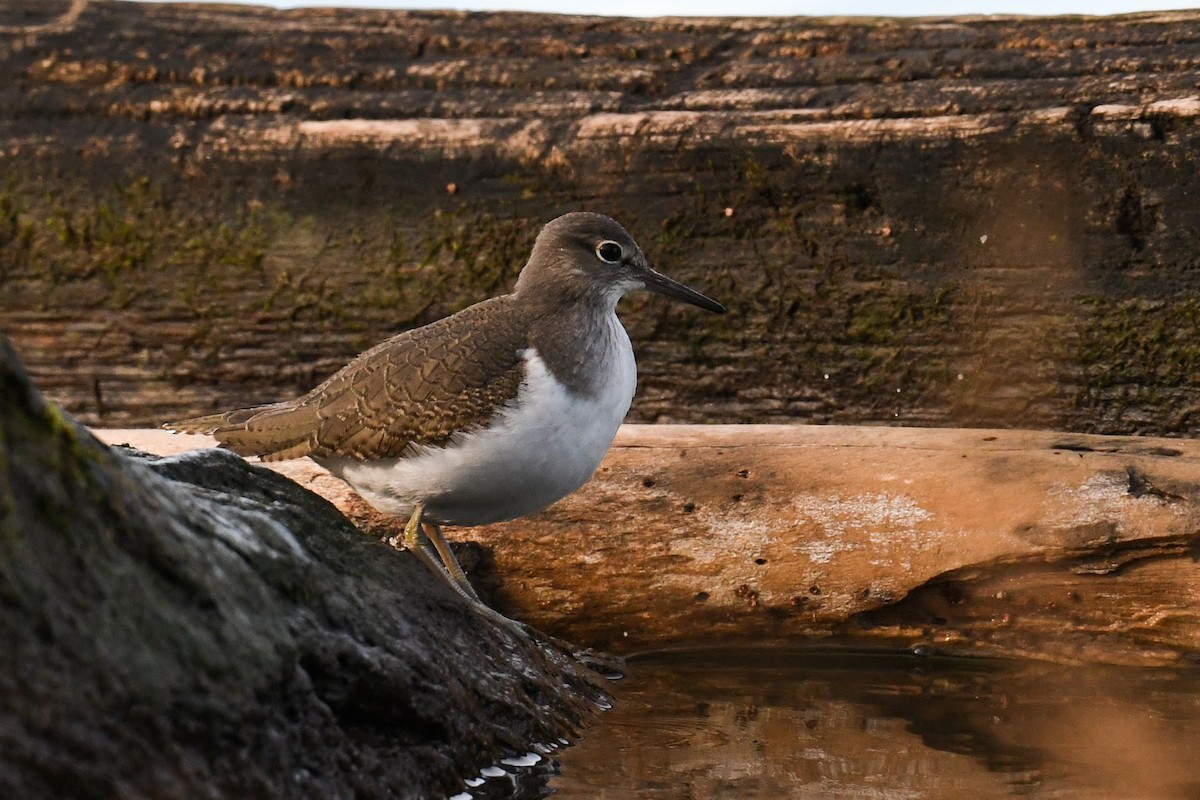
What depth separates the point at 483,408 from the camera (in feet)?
15.0

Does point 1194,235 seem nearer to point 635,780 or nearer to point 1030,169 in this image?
point 1030,169

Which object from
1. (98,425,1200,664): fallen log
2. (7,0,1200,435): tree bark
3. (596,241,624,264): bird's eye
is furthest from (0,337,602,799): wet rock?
(7,0,1200,435): tree bark

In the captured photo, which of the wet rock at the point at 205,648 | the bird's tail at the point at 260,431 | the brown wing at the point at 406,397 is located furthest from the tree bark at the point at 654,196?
the wet rock at the point at 205,648

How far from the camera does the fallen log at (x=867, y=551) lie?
4.84m

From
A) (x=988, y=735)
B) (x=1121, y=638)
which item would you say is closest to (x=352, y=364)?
(x=988, y=735)

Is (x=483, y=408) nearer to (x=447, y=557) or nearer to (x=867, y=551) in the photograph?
(x=447, y=557)

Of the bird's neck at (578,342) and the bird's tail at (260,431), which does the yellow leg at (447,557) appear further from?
the bird's neck at (578,342)

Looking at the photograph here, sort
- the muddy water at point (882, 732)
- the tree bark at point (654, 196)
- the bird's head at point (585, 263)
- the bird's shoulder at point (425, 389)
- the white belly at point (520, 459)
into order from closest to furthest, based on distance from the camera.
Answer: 1. the muddy water at point (882, 732)
2. the white belly at point (520, 459)
3. the bird's shoulder at point (425, 389)
4. the bird's head at point (585, 263)
5. the tree bark at point (654, 196)

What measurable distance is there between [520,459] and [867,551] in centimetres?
133

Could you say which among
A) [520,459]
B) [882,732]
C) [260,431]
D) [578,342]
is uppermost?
[578,342]

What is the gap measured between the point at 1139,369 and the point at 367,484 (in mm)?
3099

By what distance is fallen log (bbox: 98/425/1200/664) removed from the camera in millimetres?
4840

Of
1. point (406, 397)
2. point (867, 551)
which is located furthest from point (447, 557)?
point (867, 551)

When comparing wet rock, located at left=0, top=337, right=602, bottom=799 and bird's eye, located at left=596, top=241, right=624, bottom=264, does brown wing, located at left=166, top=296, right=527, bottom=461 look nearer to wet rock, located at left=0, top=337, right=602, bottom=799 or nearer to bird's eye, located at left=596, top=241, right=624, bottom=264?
bird's eye, located at left=596, top=241, right=624, bottom=264
